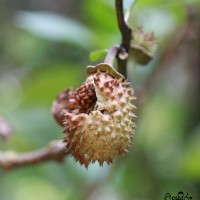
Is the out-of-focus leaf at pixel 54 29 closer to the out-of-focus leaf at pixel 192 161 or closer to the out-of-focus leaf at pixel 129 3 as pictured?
the out-of-focus leaf at pixel 192 161

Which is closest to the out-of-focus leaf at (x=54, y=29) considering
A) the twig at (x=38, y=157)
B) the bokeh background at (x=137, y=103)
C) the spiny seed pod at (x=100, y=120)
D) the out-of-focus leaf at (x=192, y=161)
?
the bokeh background at (x=137, y=103)

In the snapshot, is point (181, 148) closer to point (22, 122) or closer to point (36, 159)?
point (22, 122)

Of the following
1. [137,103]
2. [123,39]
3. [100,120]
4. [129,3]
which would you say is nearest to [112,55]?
[123,39]

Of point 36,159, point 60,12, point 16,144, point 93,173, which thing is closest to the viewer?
point 36,159

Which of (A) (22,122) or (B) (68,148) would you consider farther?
(A) (22,122)

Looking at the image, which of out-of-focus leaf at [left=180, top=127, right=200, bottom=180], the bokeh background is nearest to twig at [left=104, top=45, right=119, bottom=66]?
the bokeh background

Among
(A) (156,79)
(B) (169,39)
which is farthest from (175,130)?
(B) (169,39)

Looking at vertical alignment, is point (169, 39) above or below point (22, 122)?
above
